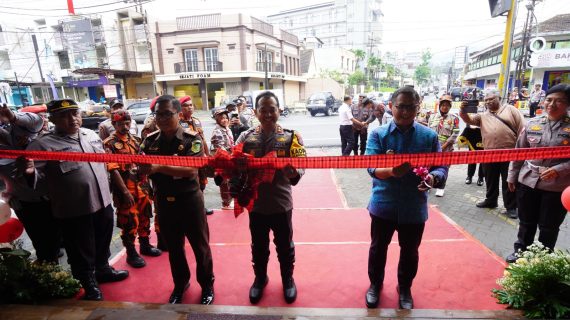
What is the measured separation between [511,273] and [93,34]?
1306 inches

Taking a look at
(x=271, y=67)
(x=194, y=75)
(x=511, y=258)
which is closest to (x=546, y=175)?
(x=511, y=258)

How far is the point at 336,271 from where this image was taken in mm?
3205

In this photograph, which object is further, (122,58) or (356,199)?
(122,58)

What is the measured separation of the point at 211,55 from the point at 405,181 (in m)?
27.7

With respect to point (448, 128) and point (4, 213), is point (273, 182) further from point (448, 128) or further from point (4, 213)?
point (448, 128)

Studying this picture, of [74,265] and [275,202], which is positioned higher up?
[275,202]

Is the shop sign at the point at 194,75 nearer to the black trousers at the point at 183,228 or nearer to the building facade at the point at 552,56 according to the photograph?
the building facade at the point at 552,56

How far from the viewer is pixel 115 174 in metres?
3.00

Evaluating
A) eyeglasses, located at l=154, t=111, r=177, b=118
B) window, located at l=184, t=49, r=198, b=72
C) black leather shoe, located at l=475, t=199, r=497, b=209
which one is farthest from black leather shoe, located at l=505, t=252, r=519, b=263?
window, located at l=184, t=49, r=198, b=72

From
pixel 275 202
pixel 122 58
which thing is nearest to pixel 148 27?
pixel 122 58

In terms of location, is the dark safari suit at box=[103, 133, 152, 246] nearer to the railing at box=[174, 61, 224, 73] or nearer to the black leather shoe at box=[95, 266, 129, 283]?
the black leather shoe at box=[95, 266, 129, 283]

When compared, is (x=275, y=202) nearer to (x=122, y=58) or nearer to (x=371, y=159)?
(x=371, y=159)

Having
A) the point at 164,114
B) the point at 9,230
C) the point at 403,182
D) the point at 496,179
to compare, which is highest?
the point at 164,114

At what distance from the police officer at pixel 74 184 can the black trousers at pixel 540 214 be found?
3.99 m
